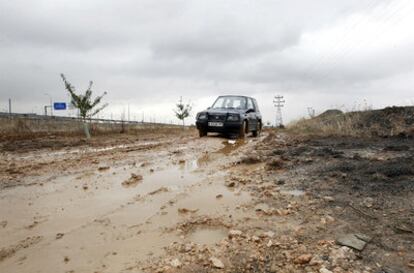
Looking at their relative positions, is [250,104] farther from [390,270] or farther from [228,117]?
[390,270]

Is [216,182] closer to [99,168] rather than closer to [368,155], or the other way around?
[99,168]

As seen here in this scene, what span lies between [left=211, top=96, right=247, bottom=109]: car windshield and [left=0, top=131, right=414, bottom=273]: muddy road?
807 centimetres

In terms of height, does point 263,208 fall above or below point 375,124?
below

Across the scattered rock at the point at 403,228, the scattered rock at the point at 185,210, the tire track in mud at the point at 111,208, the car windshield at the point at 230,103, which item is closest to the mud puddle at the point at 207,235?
the tire track in mud at the point at 111,208

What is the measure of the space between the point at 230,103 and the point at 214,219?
1121 centimetres

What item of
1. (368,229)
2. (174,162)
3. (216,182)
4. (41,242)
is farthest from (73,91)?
(368,229)

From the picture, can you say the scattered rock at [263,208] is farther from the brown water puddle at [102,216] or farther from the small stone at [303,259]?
the small stone at [303,259]

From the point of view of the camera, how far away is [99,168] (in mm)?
7227

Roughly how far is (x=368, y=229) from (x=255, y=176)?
257 centimetres

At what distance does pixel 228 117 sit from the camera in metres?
13.9

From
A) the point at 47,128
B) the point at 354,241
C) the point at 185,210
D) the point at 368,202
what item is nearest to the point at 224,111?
the point at 185,210

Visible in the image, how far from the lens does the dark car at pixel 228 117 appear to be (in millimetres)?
13861

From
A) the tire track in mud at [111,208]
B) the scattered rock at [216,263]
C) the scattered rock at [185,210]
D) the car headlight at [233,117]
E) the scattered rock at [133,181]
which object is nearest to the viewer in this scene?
the scattered rock at [216,263]

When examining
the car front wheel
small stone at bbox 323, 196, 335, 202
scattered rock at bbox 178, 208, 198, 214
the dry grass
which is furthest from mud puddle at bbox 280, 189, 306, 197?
the dry grass
